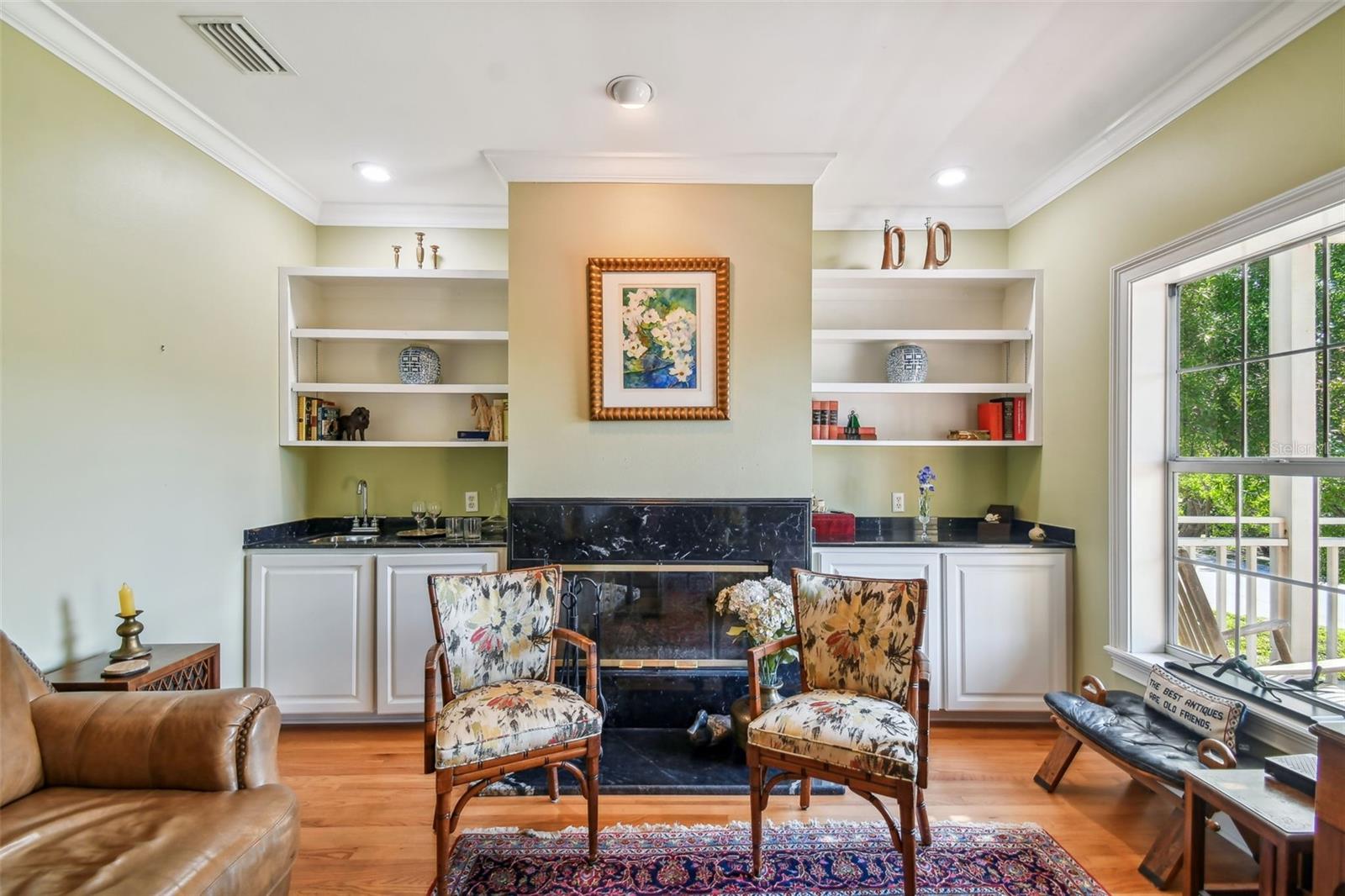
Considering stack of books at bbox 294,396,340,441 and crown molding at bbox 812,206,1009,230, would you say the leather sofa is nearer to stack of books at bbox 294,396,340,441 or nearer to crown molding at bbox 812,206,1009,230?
stack of books at bbox 294,396,340,441

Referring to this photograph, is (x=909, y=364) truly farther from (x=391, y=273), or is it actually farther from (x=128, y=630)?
(x=128, y=630)

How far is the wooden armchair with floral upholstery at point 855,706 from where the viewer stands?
170cm

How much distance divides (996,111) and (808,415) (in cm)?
145

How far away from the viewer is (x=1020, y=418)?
309cm

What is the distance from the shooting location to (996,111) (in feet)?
7.62

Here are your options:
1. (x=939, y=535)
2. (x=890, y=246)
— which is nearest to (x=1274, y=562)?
(x=939, y=535)

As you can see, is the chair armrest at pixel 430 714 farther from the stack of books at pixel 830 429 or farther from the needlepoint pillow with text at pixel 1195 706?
the needlepoint pillow with text at pixel 1195 706

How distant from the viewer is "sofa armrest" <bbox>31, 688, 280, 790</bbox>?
1489 mm

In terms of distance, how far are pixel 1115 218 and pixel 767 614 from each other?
2.31 metres

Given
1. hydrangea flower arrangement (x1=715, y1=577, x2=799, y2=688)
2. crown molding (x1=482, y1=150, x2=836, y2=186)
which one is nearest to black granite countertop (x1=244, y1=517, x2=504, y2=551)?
hydrangea flower arrangement (x1=715, y1=577, x2=799, y2=688)

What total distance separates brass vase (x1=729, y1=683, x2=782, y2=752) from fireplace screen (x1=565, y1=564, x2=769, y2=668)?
0.23 m

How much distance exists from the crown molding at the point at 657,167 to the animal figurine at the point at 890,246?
628 mm

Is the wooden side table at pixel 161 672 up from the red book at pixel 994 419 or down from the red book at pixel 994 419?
down

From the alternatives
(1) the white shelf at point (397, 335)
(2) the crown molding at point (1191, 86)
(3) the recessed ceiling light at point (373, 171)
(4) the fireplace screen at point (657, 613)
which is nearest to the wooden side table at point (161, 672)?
(4) the fireplace screen at point (657, 613)
